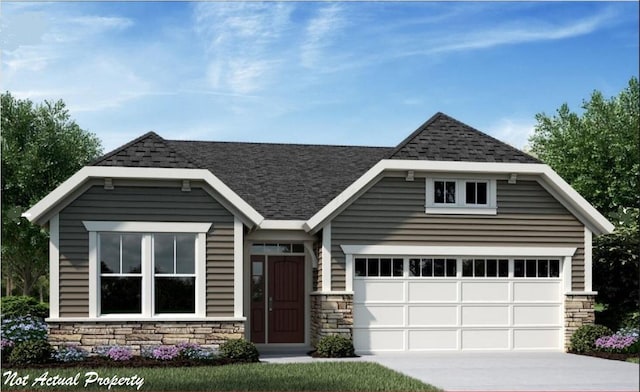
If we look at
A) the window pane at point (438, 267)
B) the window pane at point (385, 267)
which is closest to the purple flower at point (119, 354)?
the window pane at point (385, 267)

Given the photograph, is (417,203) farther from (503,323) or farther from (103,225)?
(103,225)

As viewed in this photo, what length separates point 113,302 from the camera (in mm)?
18219

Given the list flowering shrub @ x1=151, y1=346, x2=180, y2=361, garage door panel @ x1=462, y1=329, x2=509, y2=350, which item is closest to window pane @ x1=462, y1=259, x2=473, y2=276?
garage door panel @ x1=462, y1=329, x2=509, y2=350

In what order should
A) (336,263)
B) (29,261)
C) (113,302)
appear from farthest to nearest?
(29,261) → (336,263) → (113,302)

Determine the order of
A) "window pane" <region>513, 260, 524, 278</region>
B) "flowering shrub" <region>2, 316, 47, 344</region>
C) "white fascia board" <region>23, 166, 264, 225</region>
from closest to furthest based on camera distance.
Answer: "white fascia board" <region>23, 166, 264, 225</region>
"flowering shrub" <region>2, 316, 47, 344</region>
"window pane" <region>513, 260, 524, 278</region>

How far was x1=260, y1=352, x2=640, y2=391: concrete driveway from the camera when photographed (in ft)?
46.4

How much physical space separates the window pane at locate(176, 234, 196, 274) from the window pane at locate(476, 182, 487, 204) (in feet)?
21.3

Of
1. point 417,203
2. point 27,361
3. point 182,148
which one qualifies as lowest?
point 27,361

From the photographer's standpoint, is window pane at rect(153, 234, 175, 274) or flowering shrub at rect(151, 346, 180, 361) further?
window pane at rect(153, 234, 175, 274)

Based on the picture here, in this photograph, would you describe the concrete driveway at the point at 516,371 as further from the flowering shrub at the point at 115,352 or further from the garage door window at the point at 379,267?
the flowering shrub at the point at 115,352

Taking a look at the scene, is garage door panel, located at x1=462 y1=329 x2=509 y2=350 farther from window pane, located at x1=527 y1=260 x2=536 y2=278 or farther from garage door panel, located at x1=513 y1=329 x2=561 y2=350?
window pane, located at x1=527 y1=260 x2=536 y2=278

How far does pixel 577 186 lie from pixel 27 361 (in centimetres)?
2564

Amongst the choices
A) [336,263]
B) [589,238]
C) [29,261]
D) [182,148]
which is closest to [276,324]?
[336,263]

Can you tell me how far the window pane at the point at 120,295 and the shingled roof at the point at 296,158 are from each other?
2.36 metres
